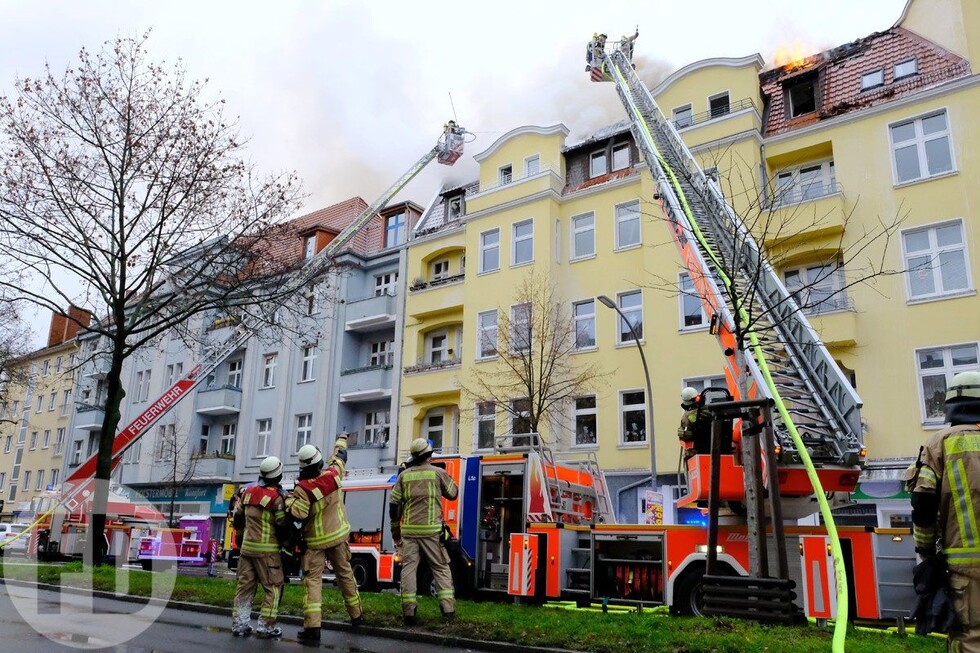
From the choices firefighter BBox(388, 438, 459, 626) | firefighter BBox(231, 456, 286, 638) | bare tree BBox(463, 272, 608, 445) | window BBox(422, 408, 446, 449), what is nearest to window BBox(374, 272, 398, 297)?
window BBox(422, 408, 446, 449)

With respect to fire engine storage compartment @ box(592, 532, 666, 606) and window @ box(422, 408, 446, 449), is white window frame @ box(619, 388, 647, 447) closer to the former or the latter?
window @ box(422, 408, 446, 449)

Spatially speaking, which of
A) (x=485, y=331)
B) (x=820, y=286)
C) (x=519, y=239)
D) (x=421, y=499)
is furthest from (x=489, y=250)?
(x=421, y=499)

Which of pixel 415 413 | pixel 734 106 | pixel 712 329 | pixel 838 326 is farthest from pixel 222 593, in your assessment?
pixel 734 106

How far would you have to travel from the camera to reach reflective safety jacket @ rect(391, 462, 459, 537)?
843 centimetres

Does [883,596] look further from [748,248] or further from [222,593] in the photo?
[222,593]

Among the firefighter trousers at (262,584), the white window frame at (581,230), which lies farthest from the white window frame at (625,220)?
the firefighter trousers at (262,584)

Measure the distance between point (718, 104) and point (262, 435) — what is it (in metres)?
21.6

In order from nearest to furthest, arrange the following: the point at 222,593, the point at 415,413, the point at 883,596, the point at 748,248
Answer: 1. the point at 883,596
2. the point at 222,593
3. the point at 748,248
4. the point at 415,413

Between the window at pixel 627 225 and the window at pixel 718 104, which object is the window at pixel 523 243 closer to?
the window at pixel 627 225

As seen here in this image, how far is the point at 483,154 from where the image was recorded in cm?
2875

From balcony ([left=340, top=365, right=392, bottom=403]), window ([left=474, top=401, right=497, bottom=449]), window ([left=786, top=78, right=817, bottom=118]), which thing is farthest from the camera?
balcony ([left=340, top=365, right=392, bottom=403])

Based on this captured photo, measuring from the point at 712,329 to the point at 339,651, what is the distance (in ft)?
21.8

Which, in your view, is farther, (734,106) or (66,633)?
(734,106)

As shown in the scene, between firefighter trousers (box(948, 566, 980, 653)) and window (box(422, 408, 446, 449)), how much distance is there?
23250mm
